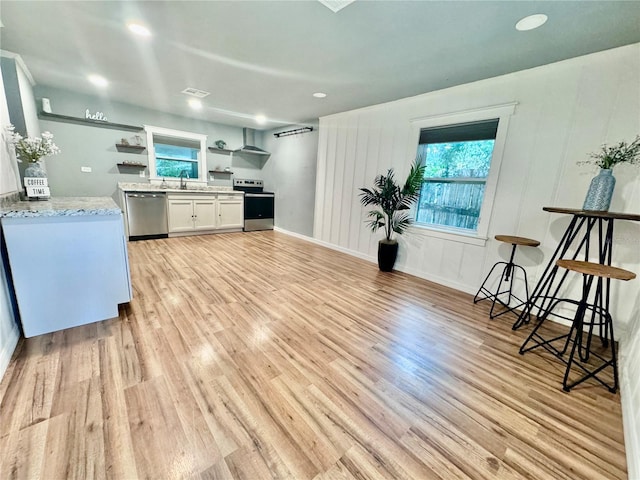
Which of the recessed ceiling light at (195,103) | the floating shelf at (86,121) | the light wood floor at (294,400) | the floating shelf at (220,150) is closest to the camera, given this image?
the light wood floor at (294,400)

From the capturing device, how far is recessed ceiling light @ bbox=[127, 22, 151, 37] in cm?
210

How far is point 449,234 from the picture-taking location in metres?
3.15

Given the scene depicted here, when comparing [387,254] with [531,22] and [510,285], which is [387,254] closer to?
[510,285]

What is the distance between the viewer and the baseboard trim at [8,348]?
147cm

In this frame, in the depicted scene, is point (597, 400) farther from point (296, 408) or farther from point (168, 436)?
point (168, 436)

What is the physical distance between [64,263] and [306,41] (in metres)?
2.65

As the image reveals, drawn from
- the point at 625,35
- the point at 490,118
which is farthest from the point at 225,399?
the point at 625,35

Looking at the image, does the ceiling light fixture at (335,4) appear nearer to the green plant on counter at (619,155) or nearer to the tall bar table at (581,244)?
the tall bar table at (581,244)

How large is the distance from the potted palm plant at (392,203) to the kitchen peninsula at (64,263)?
290 cm

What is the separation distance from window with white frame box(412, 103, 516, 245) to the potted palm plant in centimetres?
21

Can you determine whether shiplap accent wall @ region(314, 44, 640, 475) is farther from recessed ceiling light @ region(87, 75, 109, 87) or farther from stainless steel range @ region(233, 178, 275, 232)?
recessed ceiling light @ region(87, 75, 109, 87)

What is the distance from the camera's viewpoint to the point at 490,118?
2.74m

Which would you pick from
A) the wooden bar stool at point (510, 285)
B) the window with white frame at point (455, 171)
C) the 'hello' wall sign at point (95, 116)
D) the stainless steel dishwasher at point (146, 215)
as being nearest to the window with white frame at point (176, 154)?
the 'hello' wall sign at point (95, 116)

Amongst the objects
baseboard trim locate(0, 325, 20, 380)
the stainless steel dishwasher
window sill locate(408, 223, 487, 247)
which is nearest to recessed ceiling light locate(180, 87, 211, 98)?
the stainless steel dishwasher
